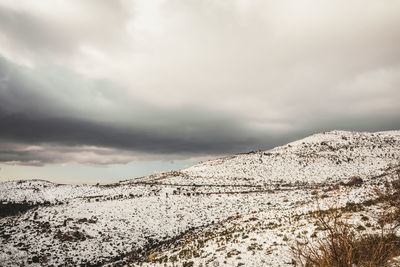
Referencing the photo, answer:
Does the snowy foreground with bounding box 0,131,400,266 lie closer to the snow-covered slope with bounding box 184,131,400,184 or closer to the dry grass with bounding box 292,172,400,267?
the dry grass with bounding box 292,172,400,267

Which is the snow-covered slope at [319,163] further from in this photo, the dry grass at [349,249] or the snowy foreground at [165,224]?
the dry grass at [349,249]

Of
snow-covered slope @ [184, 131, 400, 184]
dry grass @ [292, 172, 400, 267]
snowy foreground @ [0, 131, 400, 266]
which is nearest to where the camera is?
dry grass @ [292, 172, 400, 267]

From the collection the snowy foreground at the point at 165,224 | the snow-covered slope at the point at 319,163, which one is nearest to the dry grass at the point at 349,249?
the snowy foreground at the point at 165,224

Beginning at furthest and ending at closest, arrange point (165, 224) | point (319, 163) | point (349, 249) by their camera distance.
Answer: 1. point (319, 163)
2. point (165, 224)
3. point (349, 249)

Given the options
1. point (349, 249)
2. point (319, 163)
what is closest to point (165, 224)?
point (349, 249)

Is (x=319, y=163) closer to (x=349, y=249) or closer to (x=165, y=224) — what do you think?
(x=165, y=224)

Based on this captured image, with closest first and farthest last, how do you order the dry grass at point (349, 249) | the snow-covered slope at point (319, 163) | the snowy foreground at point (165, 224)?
the dry grass at point (349, 249) < the snowy foreground at point (165, 224) < the snow-covered slope at point (319, 163)

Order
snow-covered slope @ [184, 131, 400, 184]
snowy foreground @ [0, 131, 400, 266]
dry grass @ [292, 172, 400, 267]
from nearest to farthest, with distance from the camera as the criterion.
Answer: dry grass @ [292, 172, 400, 267]
snowy foreground @ [0, 131, 400, 266]
snow-covered slope @ [184, 131, 400, 184]

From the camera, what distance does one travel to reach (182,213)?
109 ft

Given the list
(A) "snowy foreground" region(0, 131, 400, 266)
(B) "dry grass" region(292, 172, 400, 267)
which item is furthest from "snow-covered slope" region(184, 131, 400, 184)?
(B) "dry grass" region(292, 172, 400, 267)

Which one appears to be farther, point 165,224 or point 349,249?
point 165,224

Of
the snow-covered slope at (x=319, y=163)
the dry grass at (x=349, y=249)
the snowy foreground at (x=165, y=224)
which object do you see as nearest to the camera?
the dry grass at (x=349, y=249)

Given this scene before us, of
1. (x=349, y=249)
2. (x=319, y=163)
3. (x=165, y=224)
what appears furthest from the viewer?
(x=319, y=163)

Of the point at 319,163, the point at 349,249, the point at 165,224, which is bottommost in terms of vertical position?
the point at 165,224
